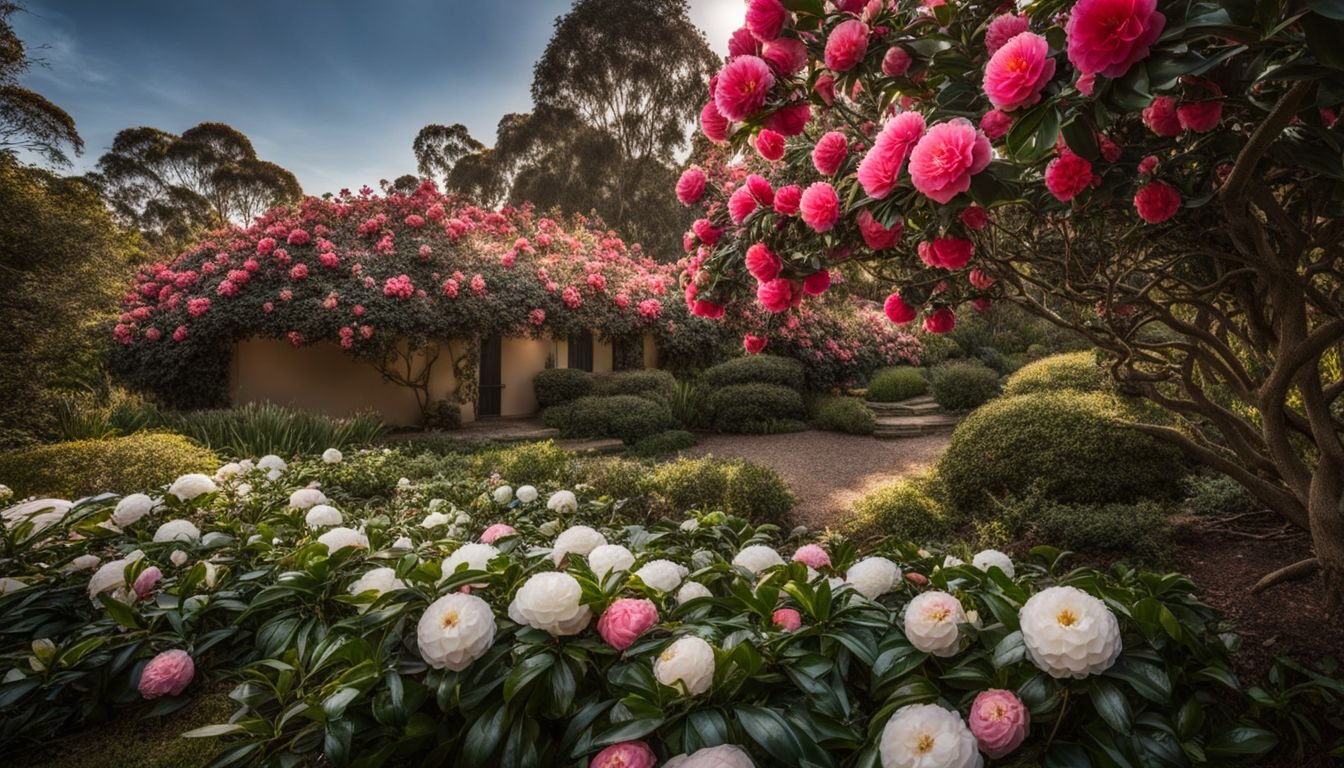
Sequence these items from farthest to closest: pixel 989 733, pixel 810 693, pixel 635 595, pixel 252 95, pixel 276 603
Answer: pixel 252 95 → pixel 276 603 → pixel 635 595 → pixel 810 693 → pixel 989 733

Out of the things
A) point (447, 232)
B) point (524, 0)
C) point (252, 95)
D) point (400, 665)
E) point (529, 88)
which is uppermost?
point (529, 88)

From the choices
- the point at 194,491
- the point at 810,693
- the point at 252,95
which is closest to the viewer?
the point at 810,693

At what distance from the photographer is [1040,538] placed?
4.23 meters

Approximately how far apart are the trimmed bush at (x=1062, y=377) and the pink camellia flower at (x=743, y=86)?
6216mm

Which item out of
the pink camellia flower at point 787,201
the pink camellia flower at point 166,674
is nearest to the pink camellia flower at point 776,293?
the pink camellia flower at point 787,201

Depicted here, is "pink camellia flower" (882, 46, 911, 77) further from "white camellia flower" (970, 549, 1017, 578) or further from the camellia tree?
"white camellia flower" (970, 549, 1017, 578)

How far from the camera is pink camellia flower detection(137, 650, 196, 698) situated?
1.55 m

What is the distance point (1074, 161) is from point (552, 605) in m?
1.68

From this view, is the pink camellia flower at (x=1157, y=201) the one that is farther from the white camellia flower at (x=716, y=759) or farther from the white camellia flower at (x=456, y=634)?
the white camellia flower at (x=456, y=634)

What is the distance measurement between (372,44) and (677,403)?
23.3 feet

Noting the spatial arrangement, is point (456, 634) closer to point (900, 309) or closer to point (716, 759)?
point (716, 759)

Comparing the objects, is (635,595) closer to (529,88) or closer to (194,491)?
(194,491)

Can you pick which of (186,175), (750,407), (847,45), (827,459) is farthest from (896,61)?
(186,175)

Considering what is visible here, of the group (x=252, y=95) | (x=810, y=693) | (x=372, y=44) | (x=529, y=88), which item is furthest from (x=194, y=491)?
(x=529, y=88)
